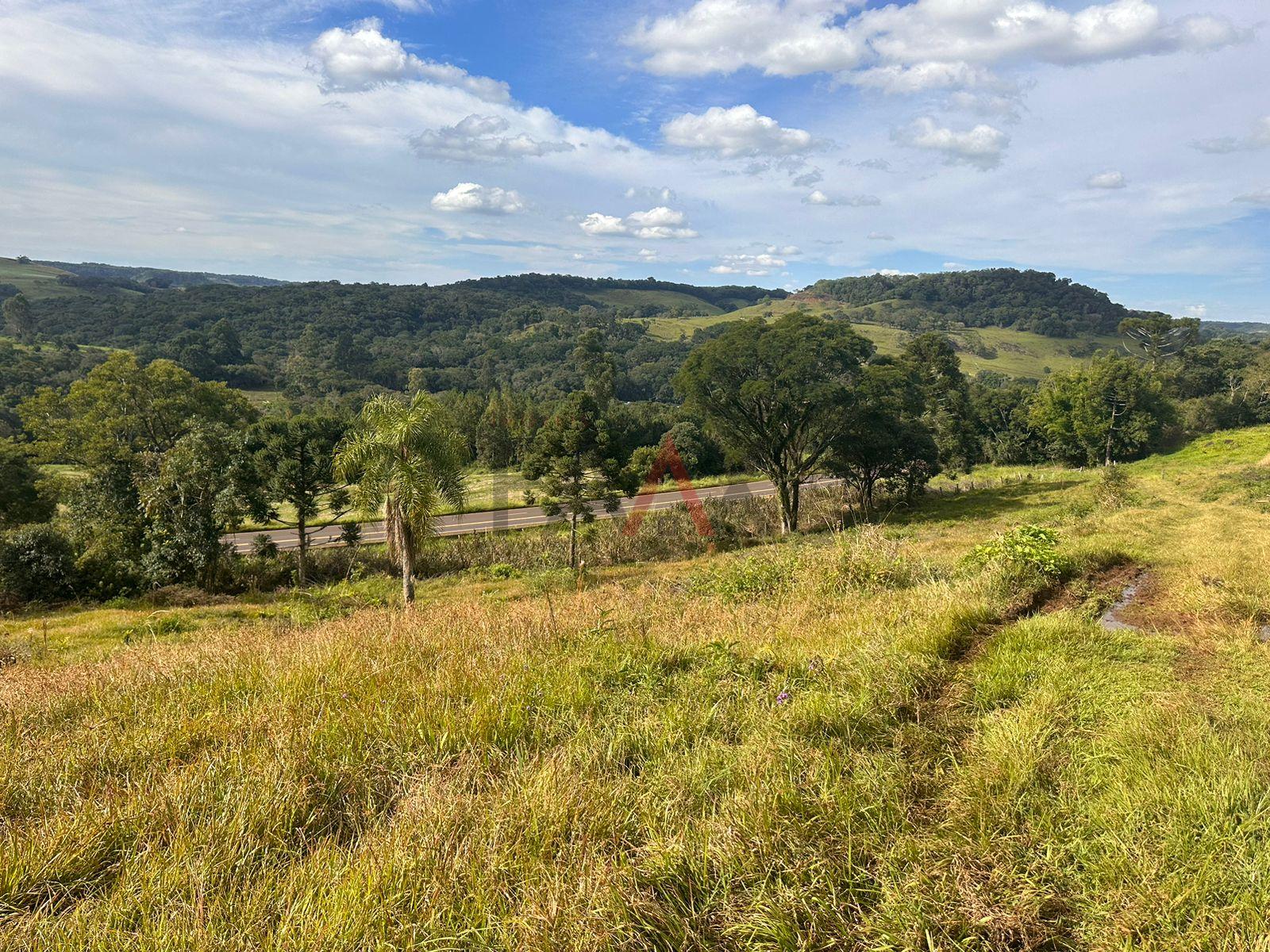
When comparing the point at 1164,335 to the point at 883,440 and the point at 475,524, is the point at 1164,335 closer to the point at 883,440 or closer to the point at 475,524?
the point at 883,440

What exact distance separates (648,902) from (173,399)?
3873 centimetres

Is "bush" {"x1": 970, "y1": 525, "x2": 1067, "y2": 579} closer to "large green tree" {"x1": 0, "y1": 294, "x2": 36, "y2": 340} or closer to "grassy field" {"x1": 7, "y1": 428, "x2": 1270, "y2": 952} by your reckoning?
"grassy field" {"x1": 7, "y1": 428, "x2": 1270, "y2": 952}

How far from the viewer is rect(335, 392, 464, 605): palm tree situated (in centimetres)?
1473

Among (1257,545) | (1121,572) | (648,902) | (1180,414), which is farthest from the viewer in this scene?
(1180,414)

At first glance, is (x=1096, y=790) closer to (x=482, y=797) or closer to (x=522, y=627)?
(x=482, y=797)

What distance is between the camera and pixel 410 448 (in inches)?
591

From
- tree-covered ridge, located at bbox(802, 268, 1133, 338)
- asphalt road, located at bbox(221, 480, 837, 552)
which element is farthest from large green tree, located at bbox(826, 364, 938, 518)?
tree-covered ridge, located at bbox(802, 268, 1133, 338)

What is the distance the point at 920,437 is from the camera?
30.0m

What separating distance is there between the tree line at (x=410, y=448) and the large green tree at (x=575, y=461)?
0.07 m

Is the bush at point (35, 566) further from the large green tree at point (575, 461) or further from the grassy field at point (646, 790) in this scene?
the grassy field at point (646, 790)

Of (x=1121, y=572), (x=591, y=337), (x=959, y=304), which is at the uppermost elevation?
(x=959, y=304)

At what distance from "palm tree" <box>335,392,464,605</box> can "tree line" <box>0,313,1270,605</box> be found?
1.8 inches

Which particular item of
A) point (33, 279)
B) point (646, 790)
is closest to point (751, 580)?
point (646, 790)

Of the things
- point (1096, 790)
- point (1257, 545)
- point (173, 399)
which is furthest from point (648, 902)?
point (173, 399)
